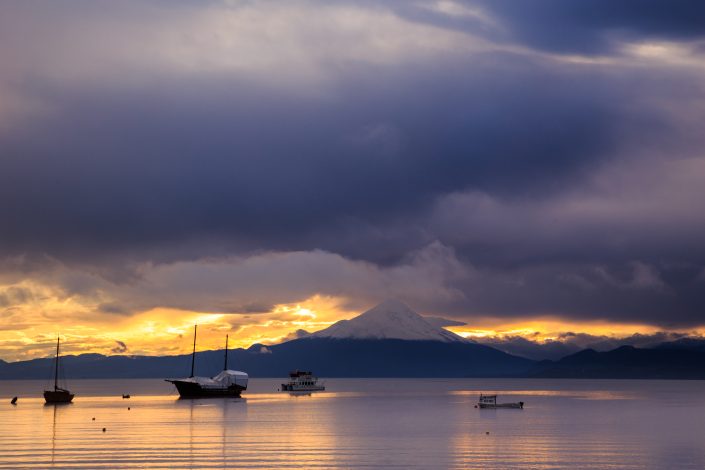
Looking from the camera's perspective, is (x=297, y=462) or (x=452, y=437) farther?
(x=452, y=437)

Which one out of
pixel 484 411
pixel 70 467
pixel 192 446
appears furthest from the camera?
pixel 484 411

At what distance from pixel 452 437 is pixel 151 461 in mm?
46437

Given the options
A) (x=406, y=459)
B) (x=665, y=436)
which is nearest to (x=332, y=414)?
(x=665, y=436)

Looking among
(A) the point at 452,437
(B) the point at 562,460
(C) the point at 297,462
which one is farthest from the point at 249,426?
(B) the point at 562,460

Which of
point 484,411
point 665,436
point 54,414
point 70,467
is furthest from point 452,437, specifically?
point 54,414

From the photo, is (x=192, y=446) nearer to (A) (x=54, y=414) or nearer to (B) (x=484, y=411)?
(A) (x=54, y=414)

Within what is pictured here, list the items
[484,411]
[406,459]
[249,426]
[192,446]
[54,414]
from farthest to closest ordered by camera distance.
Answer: [484,411] → [54,414] → [249,426] → [192,446] → [406,459]

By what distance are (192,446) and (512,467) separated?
1529 inches

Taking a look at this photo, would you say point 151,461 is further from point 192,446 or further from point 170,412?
point 170,412

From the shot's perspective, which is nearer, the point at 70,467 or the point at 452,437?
the point at 70,467

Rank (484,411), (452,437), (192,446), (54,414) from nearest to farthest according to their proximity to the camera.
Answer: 1. (192,446)
2. (452,437)
3. (54,414)
4. (484,411)

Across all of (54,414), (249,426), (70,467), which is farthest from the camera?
(54,414)

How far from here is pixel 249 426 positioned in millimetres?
146125

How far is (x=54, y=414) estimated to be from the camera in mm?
182125
